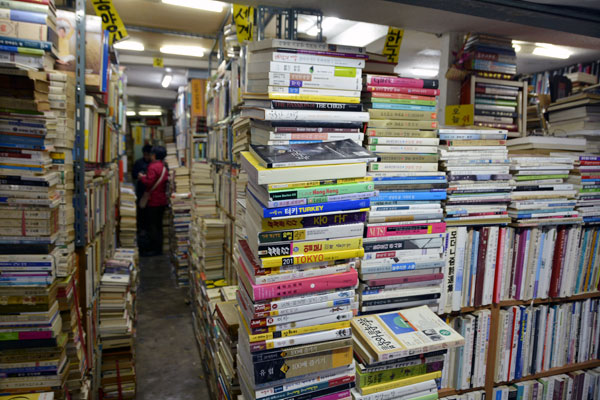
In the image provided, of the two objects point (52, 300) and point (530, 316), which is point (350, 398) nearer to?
point (530, 316)

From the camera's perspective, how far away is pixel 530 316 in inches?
87.7

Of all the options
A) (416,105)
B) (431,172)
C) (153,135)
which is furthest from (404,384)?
(153,135)

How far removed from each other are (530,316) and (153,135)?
13.5 metres

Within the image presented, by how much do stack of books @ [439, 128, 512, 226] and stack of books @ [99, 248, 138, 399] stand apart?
8.21 ft

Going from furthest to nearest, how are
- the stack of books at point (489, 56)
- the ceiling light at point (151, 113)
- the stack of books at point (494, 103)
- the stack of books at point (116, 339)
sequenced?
the ceiling light at point (151, 113), the stack of books at point (116, 339), the stack of books at point (494, 103), the stack of books at point (489, 56)

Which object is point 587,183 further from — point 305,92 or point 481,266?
point 305,92

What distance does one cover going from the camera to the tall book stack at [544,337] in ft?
7.24

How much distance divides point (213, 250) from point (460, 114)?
2.44m

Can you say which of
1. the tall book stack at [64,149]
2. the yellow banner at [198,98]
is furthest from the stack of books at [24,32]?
the yellow banner at [198,98]

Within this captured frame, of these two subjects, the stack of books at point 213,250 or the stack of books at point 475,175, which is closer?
the stack of books at point 475,175

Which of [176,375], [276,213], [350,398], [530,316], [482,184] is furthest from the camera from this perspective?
[176,375]

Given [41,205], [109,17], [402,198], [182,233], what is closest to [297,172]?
[402,198]

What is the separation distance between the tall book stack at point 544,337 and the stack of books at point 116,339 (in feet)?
8.78

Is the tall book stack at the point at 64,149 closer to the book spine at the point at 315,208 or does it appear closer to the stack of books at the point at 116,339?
the stack of books at the point at 116,339
